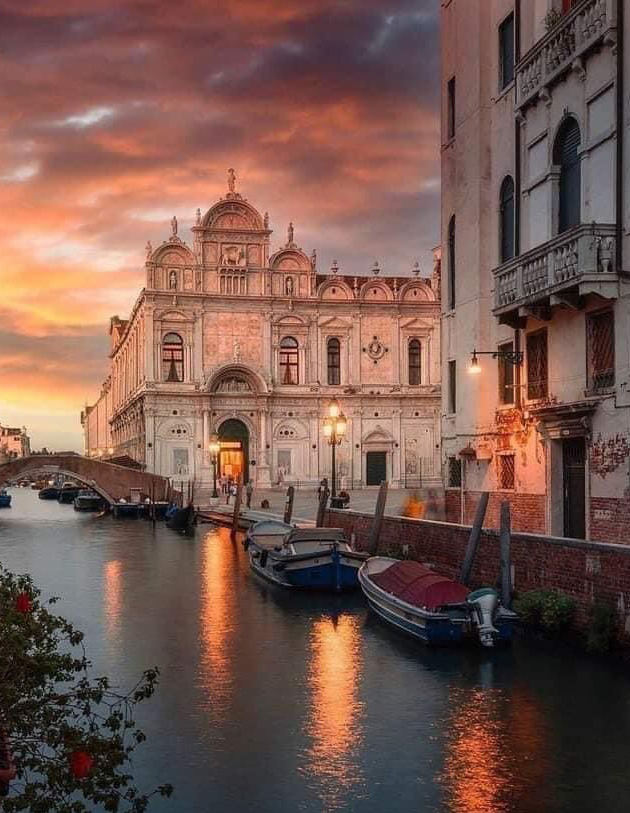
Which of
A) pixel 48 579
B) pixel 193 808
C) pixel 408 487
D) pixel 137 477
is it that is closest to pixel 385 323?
pixel 408 487

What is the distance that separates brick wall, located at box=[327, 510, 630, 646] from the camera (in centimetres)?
1360

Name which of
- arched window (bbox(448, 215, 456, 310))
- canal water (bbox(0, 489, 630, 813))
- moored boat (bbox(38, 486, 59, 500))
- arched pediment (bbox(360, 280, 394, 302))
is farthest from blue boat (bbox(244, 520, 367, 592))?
moored boat (bbox(38, 486, 59, 500))

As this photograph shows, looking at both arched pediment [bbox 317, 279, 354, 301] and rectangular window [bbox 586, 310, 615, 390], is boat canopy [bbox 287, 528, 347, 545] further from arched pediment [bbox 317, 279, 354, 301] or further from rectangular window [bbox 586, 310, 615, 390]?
arched pediment [bbox 317, 279, 354, 301]

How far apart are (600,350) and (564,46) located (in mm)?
5511

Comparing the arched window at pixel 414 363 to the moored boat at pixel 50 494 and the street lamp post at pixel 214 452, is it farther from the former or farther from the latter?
the moored boat at pixel 50 494

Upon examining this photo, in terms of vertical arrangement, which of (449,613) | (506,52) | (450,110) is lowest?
(449,613)

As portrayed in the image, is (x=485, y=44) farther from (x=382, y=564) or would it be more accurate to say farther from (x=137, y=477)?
(x=137, y=477)

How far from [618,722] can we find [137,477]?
42.5 metres

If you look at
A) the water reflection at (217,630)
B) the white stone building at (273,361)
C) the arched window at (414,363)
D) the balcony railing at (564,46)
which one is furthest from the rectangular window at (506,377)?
the arched window at (414,363)

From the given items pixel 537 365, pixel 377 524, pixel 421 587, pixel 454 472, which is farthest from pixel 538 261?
pixel 377 524

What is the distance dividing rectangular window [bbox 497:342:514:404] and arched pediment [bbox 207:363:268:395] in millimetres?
32141

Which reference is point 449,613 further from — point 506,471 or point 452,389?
point 452,389

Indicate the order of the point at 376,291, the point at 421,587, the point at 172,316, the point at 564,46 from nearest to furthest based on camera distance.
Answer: the point at 421,587
the point at 564,46
the point at 172,316
the point at 376,291

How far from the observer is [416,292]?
2205 inches
